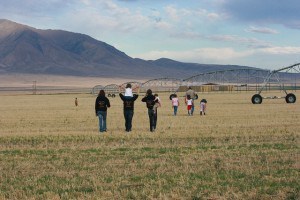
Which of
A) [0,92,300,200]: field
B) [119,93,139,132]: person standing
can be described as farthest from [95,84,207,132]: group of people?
[0,92,300,200]: field

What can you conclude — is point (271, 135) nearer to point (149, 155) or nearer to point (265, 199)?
point (149, 155)

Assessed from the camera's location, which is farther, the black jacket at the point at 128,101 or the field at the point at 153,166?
→ the black jacket at the point at 128,101

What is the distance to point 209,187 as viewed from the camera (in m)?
9.95

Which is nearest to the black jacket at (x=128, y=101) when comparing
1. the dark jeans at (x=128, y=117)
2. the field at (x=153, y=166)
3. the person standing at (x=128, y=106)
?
the person standing at (x=128, y=106)

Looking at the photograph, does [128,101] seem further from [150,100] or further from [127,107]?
[150,100]

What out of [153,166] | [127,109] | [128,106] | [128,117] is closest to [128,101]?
[128,106]

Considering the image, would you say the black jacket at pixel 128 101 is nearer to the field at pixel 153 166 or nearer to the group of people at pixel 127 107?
the group of people at pixel 127 107

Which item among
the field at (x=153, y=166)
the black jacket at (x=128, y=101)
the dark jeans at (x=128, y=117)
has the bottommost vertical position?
the field at (x=153, y=166)

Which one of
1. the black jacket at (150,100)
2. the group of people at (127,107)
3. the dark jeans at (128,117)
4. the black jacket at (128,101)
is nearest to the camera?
the black jacket at (128,101)

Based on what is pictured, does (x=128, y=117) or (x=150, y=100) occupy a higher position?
(x=150, y=100)

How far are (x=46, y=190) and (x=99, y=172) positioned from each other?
6.31 ft

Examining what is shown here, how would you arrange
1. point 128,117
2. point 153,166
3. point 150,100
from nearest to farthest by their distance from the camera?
point 153,166, point 128,117, point 150,100

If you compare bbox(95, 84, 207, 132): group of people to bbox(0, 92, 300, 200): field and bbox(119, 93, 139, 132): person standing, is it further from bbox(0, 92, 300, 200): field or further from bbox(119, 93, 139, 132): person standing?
bbox(0, 92, 300, 200): field

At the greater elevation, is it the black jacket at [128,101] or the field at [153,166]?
the black jacket at [128,101]
